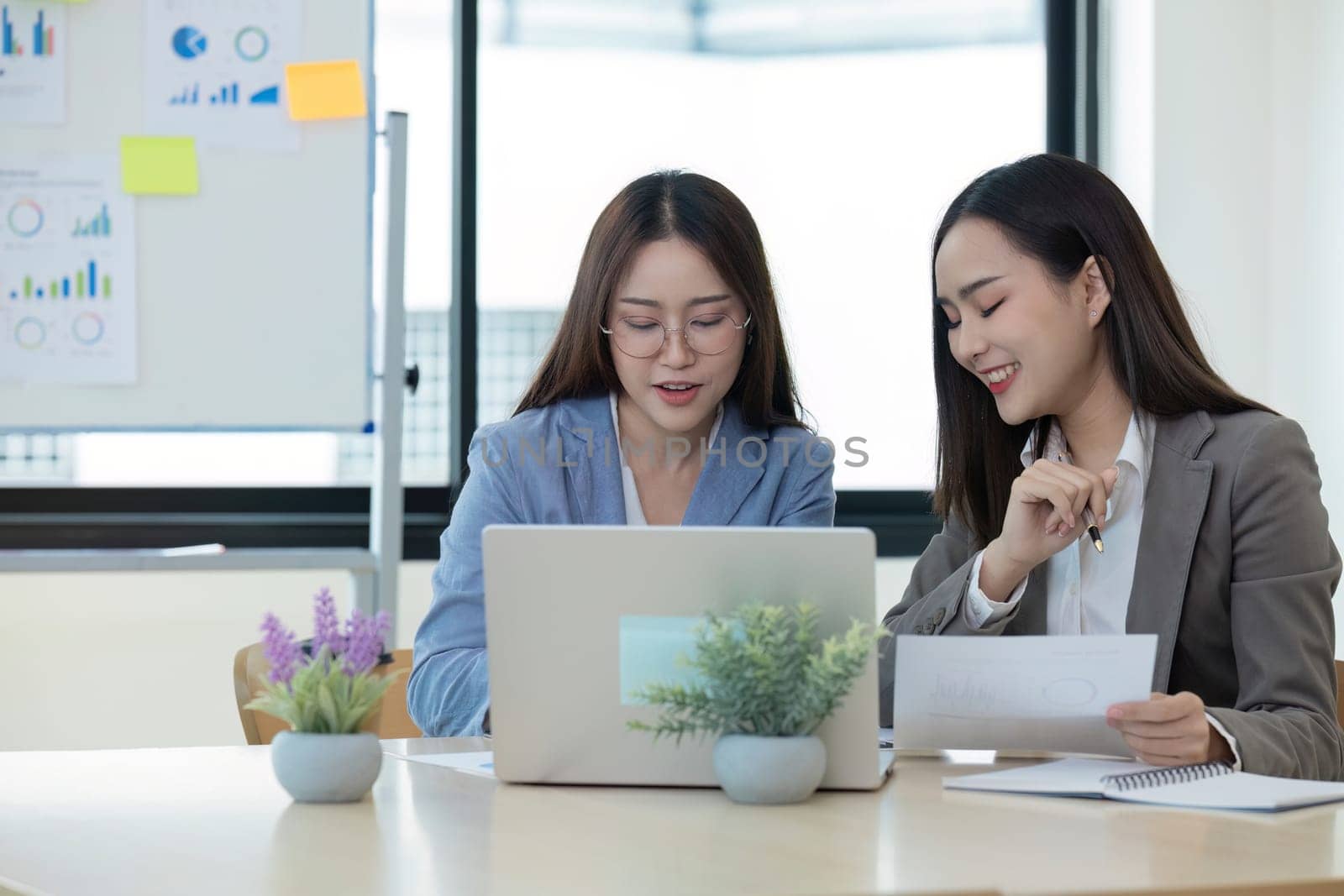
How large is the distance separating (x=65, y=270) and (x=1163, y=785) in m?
2.08

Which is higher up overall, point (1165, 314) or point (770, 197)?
point (770, 197)

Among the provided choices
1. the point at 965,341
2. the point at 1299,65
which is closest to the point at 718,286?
the point at 965,341

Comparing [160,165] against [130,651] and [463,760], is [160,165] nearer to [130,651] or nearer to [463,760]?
[130,651]

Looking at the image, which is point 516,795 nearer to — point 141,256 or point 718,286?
point 718,286

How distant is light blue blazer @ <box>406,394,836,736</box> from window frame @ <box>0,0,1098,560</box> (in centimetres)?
112

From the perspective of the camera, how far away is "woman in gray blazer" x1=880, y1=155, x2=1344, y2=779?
1546 mm

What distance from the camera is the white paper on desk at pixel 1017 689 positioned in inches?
49.7

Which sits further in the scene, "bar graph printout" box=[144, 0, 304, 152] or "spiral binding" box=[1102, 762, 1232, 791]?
"bar graph printout" box=[144, 0, 304, 152]

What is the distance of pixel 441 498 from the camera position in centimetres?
318

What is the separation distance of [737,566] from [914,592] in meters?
0.71

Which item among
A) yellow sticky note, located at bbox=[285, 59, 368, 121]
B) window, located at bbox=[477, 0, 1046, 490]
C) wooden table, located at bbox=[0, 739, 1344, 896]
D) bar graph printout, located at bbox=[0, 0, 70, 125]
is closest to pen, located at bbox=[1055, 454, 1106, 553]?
wooden table, located at bbox=[0, 739, 1344, 896]

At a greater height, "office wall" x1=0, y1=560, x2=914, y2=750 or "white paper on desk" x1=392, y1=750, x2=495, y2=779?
"white paper on desk" x1=392, y1=750, x2=495, y2=779

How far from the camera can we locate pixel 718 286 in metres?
1.88

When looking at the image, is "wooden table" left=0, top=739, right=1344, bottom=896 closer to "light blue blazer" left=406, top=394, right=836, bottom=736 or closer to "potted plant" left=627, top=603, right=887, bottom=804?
"potted plant" left=627, top=603, right=887, bottom=804
